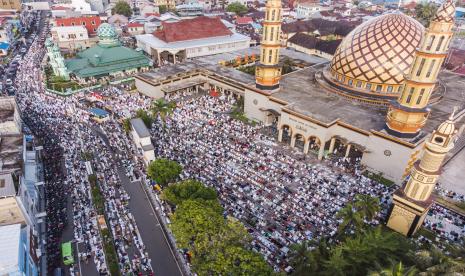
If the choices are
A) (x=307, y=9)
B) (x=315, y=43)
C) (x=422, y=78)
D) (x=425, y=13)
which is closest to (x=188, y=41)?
(x=315, y=43)

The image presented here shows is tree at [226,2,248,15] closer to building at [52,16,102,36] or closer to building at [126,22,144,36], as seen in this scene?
building at [126,22,144,36]

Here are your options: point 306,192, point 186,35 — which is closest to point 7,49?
point 186,35

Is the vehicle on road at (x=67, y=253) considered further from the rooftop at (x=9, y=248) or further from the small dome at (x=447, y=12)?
the small dome at (x=447, y=12)

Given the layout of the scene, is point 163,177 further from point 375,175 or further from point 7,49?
point 7,49

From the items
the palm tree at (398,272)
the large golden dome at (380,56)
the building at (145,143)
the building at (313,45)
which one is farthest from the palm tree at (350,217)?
the building at (313,45)

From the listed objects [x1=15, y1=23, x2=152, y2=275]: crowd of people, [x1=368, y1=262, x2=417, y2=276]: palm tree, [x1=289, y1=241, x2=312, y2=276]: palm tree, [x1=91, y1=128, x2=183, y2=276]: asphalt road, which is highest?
[x1=368, y1=262, x2=417, y2=276]: palm tree

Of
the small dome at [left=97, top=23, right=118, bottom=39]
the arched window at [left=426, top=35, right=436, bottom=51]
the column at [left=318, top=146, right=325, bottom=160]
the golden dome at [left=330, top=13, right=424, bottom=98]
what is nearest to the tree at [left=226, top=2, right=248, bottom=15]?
the small dome at [left=97, top=23, right=118, bottom=39]

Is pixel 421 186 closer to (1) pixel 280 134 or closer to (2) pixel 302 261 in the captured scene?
(2) pixel 302 261
